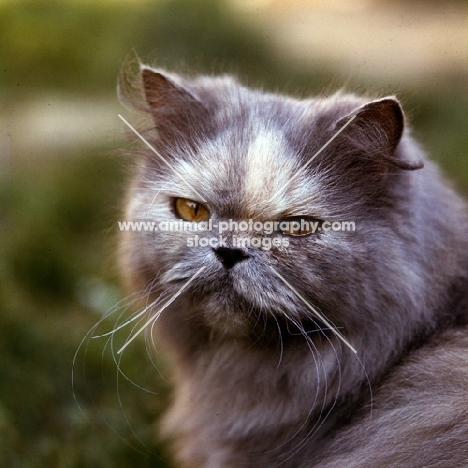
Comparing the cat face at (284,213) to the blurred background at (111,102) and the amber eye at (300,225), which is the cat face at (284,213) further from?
the blurred background at (111,102)

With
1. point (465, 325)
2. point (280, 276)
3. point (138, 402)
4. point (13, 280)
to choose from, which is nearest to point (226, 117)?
point (280, 276)

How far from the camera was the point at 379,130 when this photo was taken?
4.23ft

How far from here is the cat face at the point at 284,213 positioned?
4.09 feet

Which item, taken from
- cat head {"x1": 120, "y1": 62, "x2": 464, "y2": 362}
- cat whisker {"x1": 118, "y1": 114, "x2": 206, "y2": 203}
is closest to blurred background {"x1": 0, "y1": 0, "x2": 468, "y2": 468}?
cat whisker {"x1": 118, "y1": 114, "x2": 206, "y2": 203}

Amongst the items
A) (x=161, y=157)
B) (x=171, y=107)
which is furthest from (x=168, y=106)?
(x=161, y=157)

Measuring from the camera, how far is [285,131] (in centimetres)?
131

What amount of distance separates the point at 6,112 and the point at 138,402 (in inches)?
38.0

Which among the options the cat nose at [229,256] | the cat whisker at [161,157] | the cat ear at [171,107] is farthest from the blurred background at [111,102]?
the cat nose at [229,256]

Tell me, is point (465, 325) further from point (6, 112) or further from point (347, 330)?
point (6, 112)

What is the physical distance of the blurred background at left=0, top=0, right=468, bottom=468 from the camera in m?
1.70

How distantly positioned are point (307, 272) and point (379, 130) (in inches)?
12.9

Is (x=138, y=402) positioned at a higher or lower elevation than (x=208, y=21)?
lower

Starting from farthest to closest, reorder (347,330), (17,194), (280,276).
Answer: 1. (17,194)
2. (347,330)
3. (280,276)

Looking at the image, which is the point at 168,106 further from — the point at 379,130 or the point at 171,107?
the point at 379,130
